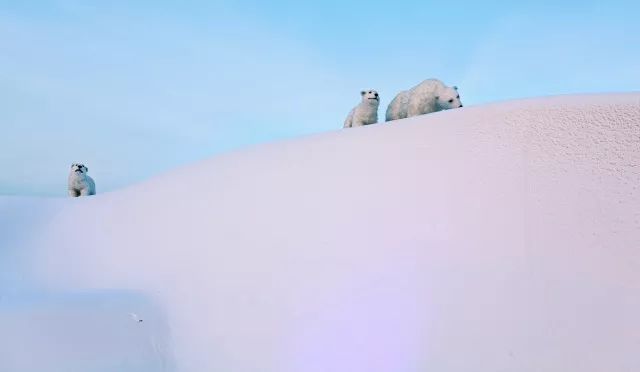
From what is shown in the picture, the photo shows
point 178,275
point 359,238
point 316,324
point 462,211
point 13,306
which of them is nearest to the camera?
point 316,324

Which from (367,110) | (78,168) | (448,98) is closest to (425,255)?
(448,98)

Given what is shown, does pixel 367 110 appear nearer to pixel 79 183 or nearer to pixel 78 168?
pixel 79 183

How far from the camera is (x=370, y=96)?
443 centimetres

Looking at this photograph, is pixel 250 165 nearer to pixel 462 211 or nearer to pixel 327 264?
pixel 327 264

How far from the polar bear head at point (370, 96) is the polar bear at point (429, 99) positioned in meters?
0.30

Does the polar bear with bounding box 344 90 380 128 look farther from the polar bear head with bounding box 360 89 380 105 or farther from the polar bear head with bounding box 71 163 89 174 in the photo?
the polar bear head with bounding box 71 163 89 174

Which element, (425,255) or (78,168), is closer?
(425,255)

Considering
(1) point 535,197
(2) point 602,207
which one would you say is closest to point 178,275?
(1) point 535,197

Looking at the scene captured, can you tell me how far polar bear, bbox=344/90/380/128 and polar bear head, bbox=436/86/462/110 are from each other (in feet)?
2.30

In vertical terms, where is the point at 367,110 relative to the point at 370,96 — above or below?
below

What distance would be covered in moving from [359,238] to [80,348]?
174cm

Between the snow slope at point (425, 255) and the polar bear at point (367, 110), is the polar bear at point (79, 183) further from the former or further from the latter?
the polar bear at point (367, 110)

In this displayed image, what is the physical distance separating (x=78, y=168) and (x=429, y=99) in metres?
4.70

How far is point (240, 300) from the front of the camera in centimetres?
246
